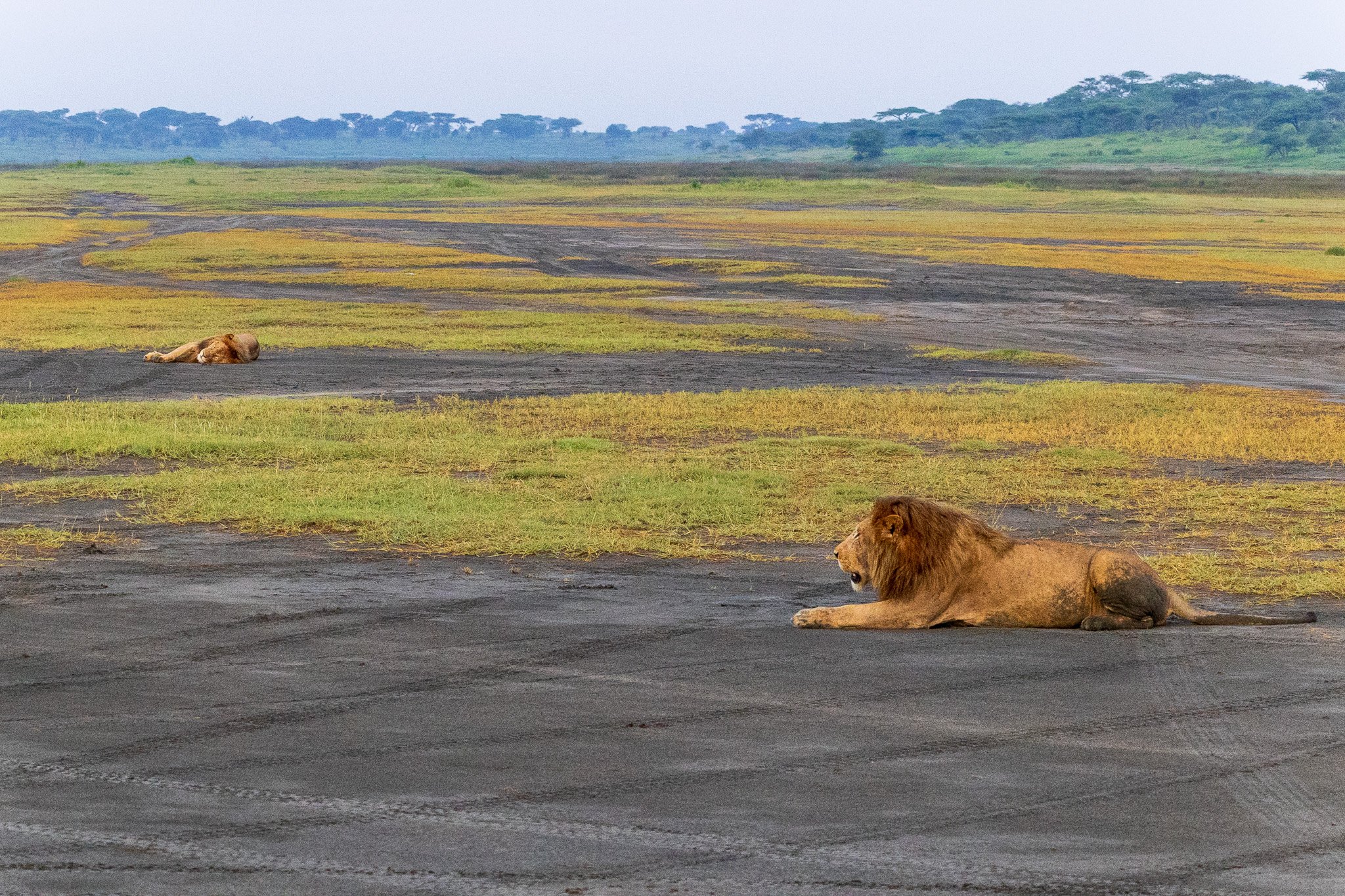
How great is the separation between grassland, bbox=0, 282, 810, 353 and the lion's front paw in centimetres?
1733

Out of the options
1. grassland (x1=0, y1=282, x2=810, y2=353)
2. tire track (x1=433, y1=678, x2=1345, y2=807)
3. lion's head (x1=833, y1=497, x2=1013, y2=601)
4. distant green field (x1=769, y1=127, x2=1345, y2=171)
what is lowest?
grassland (x1=0, y1=282, x2=810, y2=353)

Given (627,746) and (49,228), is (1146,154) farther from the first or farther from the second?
(627,746)

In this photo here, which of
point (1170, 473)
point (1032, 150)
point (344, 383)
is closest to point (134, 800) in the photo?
point (1170, 473)

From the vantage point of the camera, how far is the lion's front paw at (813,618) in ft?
29.9

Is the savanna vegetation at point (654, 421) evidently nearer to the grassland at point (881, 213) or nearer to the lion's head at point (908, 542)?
the grassland at point (881, 213)

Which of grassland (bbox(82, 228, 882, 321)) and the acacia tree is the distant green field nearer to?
the acacia tree

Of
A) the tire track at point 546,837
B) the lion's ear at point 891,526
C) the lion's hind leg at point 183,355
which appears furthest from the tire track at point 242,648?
the lion's hind leg at point 183,355

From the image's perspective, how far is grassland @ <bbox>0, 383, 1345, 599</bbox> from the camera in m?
12.1

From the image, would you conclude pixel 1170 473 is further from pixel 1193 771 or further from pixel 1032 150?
pixel 1032 150

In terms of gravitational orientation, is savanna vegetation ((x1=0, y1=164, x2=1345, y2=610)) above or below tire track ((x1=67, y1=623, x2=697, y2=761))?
below

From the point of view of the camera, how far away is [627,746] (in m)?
7.04

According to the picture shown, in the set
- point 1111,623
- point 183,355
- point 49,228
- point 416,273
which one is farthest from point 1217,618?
point 49,228

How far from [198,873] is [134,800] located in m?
0.90

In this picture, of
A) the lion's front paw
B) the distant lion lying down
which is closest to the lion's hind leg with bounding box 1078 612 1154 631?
the lion's front paw
